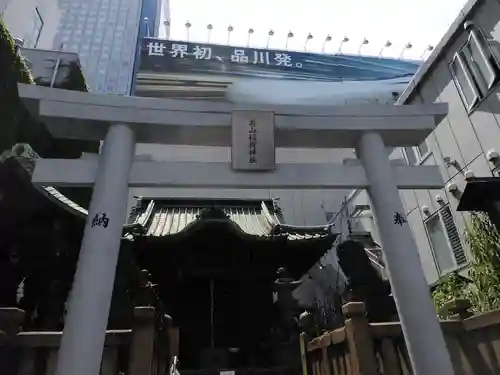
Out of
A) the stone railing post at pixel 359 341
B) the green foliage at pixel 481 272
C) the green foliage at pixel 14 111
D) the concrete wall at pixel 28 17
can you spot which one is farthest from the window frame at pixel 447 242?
the concrete wall at pixel 28 17

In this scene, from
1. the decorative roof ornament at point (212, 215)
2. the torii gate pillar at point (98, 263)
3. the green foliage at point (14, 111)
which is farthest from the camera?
the decorative roof ornament at point (212, 215)

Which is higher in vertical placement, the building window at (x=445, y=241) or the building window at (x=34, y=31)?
the building window at (x=34, y=31)

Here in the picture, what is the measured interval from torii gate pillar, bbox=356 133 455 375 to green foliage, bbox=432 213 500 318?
117 inches

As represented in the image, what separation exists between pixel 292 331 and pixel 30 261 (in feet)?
20.0

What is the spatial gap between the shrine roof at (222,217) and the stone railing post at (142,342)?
17.7ft

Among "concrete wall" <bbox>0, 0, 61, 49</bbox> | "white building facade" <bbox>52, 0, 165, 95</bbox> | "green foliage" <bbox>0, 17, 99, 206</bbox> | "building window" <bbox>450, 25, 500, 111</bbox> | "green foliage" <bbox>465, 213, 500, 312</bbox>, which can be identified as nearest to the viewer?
"green foliage" <bbox>465, 213, 500, 312</bbox>

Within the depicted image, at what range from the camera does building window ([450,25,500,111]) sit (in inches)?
311

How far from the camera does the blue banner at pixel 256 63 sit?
2483 cm

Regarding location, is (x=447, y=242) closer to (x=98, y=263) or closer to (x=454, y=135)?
(x=454, y=135)

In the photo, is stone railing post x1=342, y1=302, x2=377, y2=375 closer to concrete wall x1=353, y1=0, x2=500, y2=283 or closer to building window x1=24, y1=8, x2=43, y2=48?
concrete wall x1=353, y1=0, x2=500, y2=283

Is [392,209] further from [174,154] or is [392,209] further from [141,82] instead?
[141,82]

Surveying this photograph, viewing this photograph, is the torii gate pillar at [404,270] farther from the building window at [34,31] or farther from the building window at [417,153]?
the building window at [34,31]

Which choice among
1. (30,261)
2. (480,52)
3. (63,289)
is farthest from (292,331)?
(480,52)

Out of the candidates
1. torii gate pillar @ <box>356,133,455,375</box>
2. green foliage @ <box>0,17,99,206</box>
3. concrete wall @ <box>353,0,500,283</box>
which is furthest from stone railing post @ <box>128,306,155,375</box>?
concrete wall @ <box>353,0,500,283</box>
